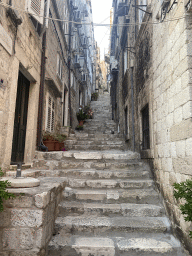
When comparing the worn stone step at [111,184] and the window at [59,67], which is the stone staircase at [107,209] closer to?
the worn stone step at [111,184]

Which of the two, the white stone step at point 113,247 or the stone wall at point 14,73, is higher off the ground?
the stone wall at point 14,73

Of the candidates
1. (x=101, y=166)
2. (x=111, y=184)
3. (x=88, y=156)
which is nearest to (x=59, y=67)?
(x=88, y=156)

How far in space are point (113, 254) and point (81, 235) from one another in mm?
568

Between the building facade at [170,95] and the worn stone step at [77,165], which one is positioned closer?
the building facade at [170,95]

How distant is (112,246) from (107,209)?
2.47 feet

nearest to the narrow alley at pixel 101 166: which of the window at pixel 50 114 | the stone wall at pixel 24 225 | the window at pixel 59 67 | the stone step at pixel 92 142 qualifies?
the stone wall at pixel 24 225

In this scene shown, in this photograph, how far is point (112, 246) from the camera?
2498 millimetres

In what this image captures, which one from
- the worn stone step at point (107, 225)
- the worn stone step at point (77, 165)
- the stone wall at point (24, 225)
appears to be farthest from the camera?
the worn stone step at point (77, 165)

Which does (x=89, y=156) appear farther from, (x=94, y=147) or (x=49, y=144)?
(x=49, y=144)

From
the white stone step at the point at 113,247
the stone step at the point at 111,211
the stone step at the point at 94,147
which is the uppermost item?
the stone step at the point at 94,147

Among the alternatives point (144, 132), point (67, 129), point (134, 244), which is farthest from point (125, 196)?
point (67, 129)

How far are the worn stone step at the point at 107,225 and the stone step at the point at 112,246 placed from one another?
16cm

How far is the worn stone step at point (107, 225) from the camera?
9.35 ft

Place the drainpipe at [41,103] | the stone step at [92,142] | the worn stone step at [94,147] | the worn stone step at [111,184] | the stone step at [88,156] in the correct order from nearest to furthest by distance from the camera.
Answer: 1. the worn stone step at [111,184]
2. the stone step at [88,156]
3. the drainpipe at [41,103]
4. the worn stone step at [94,147]
5. the stone step at [92,142]
